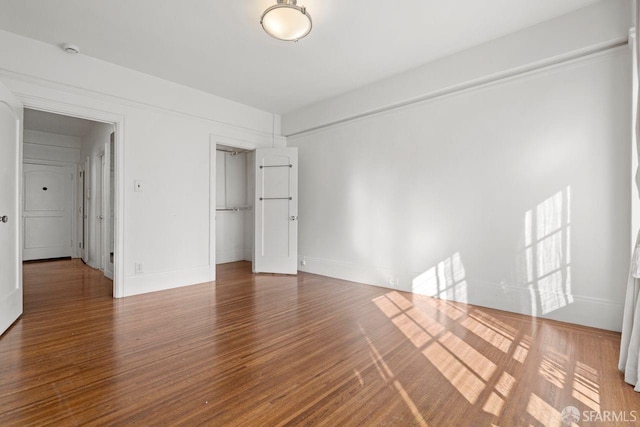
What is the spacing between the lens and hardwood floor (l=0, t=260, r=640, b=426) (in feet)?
5.55

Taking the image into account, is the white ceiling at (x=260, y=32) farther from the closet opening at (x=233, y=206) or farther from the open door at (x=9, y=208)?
the closet opening at (x=233, y=206)

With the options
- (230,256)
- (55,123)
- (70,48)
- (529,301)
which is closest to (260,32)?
(70,48)

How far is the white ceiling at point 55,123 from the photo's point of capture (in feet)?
18.1

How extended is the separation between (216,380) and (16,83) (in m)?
3.74

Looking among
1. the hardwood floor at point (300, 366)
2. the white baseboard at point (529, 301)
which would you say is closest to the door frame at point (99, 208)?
the hardwood floor at point (300, 366)

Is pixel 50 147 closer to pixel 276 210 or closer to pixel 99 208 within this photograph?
pixel 99 208

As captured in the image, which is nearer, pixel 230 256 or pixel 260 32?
pixel 260 32

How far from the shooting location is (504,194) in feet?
11.3

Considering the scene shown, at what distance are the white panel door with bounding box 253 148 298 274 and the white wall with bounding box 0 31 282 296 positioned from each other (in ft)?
2.63

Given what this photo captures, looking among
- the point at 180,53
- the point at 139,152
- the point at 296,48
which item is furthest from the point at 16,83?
the point at 296,48

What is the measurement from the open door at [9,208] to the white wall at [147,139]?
1.69 feet

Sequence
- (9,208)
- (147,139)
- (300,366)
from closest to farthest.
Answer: (300,366) → (9,208) → (147,139)

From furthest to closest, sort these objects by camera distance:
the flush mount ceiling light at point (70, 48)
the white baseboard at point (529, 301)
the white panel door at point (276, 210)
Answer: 1. the white panel door at point (276, 210)
2. the flush mount ceiling light at point (70, 48)
3. the white baseboard at point (529, 301)

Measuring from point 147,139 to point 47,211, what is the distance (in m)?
4.73
